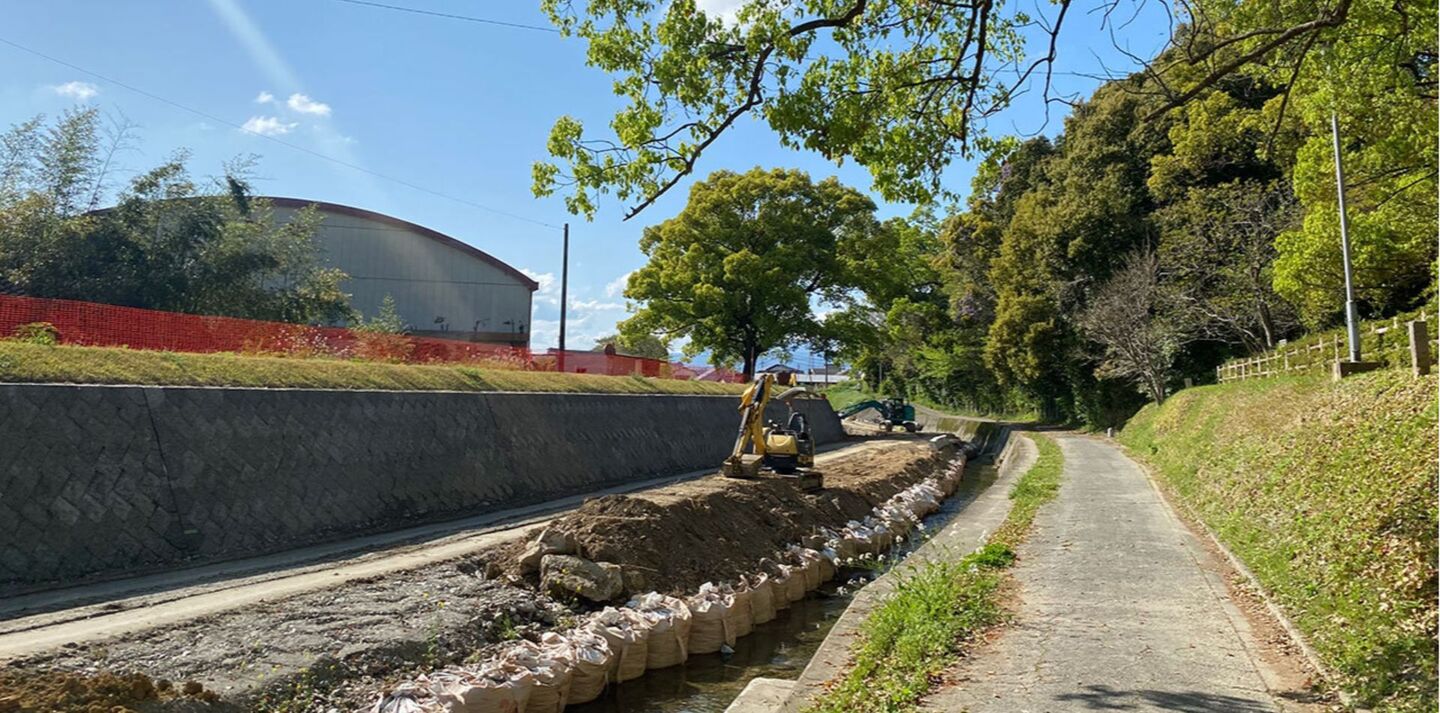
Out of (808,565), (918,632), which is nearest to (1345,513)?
(918,632)

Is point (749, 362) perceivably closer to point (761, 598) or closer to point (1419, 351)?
point (1419, 351)

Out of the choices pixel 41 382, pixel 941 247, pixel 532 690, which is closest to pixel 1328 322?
pixel 532 690

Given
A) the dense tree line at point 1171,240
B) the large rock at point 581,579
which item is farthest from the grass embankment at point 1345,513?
the large rock at point 581,579

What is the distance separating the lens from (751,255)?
39.7 metres

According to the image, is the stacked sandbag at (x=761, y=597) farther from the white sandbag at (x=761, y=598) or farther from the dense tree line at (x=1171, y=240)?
the dense tree line at (x=1171, y=240)

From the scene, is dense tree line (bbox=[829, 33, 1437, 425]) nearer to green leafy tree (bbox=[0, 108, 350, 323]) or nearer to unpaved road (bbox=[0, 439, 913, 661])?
unpaved road (bbox=[0, 439, 913, 661])

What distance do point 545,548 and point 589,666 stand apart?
248 centimetres

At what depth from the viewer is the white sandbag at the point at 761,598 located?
1047cm

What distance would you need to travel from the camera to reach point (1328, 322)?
2472cm

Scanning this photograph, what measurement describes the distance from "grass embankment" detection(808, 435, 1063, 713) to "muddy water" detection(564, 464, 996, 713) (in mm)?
1462

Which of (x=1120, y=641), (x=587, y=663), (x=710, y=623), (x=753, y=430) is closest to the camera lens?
(x=1120, y=641)

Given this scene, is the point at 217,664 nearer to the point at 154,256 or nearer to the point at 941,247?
the point at 154,256

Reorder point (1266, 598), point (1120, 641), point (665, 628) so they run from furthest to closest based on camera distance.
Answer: point (665, 628) → point (1266, 598) → point (1120, 641)

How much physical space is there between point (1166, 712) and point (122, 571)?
36.7 feet
